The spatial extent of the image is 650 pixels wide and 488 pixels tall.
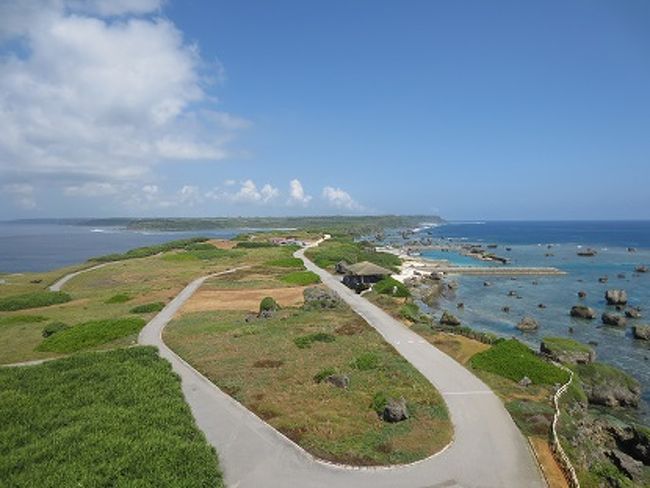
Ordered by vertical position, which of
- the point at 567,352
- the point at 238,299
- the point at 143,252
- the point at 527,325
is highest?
the point at 143,252

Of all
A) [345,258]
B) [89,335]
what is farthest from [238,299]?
[345,258]

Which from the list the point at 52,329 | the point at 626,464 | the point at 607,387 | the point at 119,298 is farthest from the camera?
the point at 119,298

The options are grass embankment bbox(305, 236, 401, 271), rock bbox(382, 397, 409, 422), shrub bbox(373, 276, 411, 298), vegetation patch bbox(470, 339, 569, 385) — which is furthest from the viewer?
grass embankment bbox(305, 236, 401, 271)

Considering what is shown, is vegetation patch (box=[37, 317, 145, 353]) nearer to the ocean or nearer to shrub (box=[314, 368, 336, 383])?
shrub (box=[314, 368, 336, 383])

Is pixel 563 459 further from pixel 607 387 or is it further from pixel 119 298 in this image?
pixel 119 298

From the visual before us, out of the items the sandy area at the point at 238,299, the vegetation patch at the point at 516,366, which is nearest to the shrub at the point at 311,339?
the vegetation patch at the point at 516,366

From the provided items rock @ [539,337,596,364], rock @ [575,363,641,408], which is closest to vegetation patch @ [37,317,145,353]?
rock @ [539,337,596,364]

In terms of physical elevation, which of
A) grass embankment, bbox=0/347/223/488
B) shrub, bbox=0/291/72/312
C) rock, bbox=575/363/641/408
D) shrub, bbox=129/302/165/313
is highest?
grass embankment, bbox=0/347/223/488

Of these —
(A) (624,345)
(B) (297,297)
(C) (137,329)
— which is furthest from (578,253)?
(C) (137,329)
